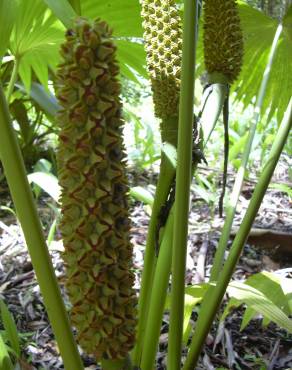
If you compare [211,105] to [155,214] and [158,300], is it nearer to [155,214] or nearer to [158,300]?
[155,214]

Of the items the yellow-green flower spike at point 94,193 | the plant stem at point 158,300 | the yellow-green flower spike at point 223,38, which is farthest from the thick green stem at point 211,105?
the yellow-green flower spike at point 94,193

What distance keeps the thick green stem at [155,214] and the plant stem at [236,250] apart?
0.11 meters

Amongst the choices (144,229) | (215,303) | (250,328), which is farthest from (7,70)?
(215,303)

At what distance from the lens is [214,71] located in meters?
0.94

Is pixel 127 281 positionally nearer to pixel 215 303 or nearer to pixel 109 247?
pixel 109 247

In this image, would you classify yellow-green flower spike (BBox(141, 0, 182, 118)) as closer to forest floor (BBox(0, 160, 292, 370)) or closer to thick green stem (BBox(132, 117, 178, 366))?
thick green stem (BBox(132, 117, 178, 366))

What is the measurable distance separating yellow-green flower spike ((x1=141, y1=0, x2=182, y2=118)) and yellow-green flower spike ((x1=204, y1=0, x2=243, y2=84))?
0.07 metres

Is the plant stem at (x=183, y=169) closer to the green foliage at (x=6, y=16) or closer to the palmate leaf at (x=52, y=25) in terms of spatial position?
the green foliage at (x=6, y=16)

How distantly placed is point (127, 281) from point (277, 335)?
96 cm

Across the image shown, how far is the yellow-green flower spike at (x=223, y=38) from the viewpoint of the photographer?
2.95 ft

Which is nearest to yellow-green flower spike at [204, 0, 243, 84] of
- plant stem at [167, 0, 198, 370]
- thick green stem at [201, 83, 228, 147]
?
thick green stem at [201, 83, 228, 147]

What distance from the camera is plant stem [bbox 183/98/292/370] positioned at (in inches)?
32.2

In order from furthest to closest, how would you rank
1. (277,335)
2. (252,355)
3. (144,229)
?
(144,229) → (277,335) → (252,355)

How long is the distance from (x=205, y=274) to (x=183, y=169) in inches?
43.8
